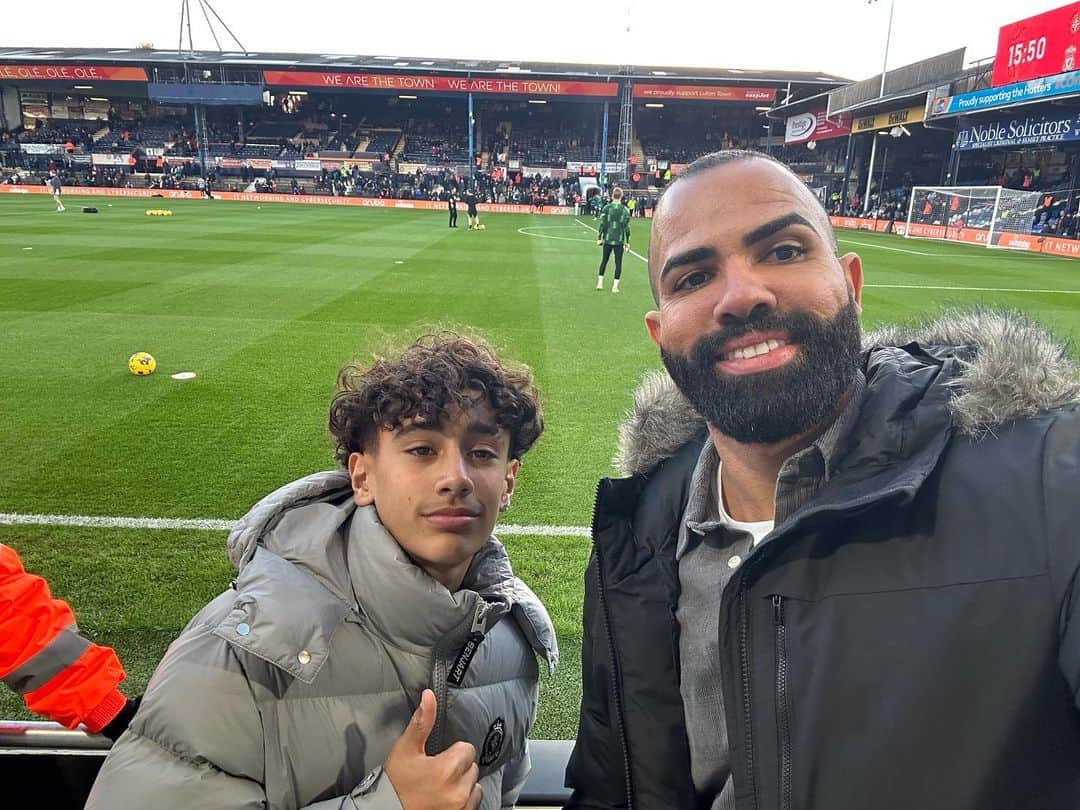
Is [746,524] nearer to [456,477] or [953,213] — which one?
[456,477]

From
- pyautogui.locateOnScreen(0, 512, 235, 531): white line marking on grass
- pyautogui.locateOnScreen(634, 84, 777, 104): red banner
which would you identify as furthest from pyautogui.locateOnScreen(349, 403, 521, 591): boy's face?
pyautogui.locateOnScreen(634, 84, 777, 104): red banner

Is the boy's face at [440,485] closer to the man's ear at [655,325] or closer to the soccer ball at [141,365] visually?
the man's ear at [655,325]

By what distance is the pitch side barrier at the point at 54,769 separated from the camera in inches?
75.9

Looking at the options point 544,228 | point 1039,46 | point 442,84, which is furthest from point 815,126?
point 442,84

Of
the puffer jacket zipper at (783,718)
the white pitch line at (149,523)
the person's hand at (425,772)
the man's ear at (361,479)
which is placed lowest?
the white pitch line at (149,523)

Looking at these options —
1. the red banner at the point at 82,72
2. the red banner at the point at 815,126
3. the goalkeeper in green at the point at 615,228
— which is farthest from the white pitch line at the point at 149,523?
the red banner at the point at 82,72

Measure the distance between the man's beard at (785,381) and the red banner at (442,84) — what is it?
159 feet

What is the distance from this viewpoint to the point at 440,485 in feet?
5.54

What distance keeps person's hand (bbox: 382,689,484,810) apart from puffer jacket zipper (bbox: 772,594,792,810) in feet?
2.01

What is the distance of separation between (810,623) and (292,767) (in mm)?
1095

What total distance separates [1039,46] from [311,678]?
31.2 meters

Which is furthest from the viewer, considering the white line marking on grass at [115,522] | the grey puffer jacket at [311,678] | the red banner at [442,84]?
the red banner at [442,84]

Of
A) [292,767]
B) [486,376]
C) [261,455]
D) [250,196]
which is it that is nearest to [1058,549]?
[486,376]

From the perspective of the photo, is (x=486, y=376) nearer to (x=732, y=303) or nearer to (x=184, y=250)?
(x=732, y=303)
